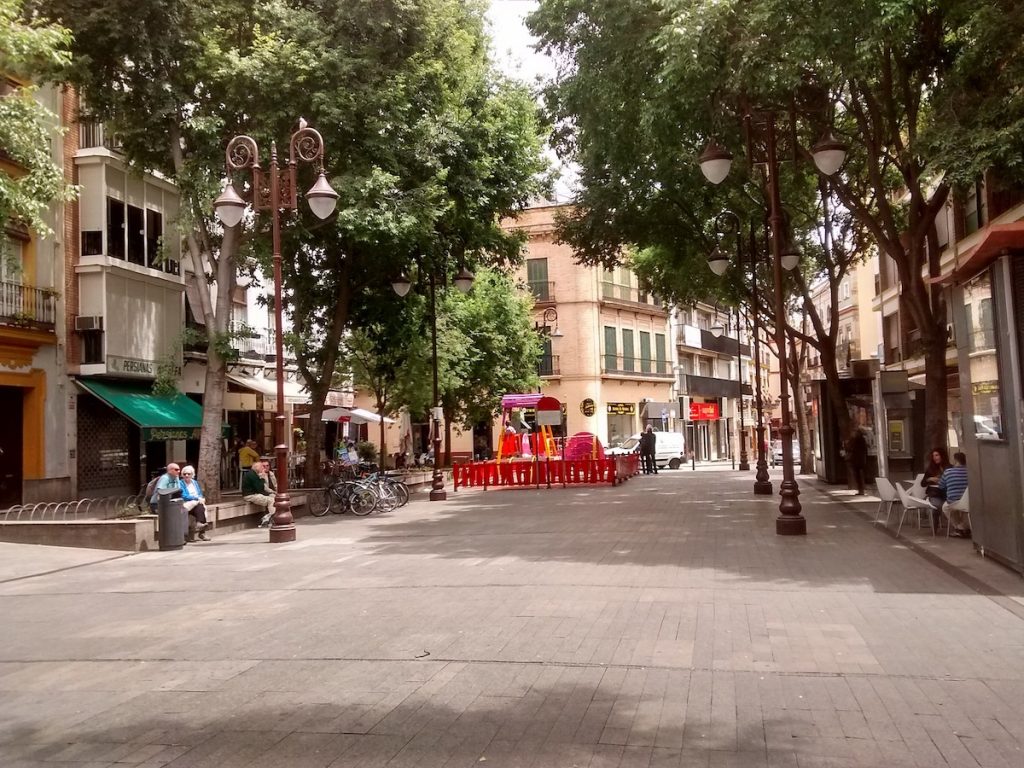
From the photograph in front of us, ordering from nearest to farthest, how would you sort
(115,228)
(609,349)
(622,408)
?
(115,228) < (609,349) < (622,408)

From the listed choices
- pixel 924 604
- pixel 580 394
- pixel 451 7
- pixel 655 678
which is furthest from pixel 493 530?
pixel 580 394

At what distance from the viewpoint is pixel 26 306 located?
20.9 m

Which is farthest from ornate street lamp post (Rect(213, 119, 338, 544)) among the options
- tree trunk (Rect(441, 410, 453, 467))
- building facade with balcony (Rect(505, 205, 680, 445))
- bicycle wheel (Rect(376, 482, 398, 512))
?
building facade with balcony (Rect(505, 205, 680, 445))

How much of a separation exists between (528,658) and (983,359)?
6.43m

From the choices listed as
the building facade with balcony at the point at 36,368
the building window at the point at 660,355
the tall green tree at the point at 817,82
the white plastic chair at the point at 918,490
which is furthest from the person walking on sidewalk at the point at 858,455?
the building window at the point at 660,355

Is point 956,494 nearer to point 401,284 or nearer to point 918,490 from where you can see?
point 918,490

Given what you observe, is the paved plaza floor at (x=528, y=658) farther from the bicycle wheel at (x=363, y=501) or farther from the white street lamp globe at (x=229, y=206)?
the bicycle wheel at (x=363, y=501)

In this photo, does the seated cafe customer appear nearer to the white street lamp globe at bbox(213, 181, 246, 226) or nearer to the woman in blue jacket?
the white street lamp globe at bbox(213, 181, 246, 226)

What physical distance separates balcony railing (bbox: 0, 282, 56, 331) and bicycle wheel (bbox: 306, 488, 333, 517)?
769cm

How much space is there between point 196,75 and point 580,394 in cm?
3442

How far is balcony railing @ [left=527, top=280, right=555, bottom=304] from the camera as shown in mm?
49875

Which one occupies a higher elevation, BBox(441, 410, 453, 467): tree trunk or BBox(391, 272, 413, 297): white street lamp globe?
BBox(391, 272, 413, 297): white street lamp globe

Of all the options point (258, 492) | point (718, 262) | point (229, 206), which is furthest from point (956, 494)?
point (258, 492)

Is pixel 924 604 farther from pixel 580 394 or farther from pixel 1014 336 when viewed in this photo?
pixel 580 394
